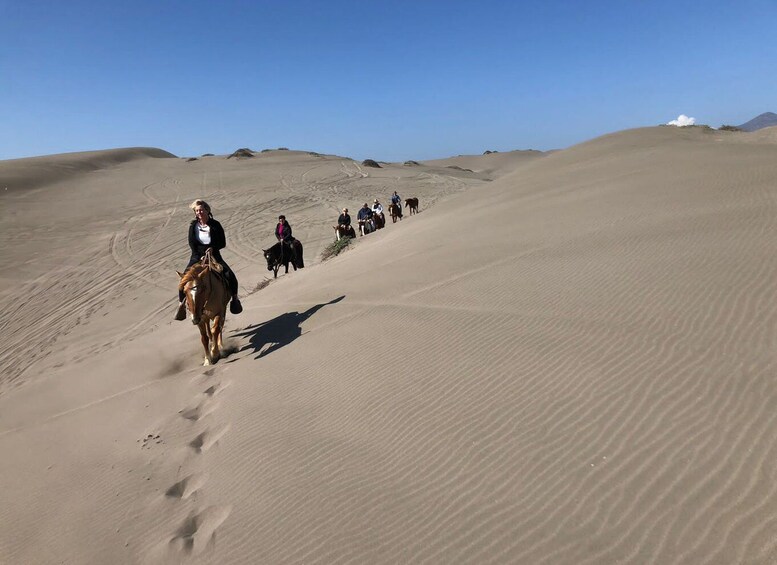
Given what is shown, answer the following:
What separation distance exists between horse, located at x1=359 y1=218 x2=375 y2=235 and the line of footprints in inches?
611

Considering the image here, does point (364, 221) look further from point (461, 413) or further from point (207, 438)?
point (461, 413)

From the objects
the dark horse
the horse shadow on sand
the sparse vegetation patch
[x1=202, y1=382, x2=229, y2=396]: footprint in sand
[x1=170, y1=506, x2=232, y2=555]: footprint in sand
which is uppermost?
the sparse vegetation patch

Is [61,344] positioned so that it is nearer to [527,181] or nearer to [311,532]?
[311,532]

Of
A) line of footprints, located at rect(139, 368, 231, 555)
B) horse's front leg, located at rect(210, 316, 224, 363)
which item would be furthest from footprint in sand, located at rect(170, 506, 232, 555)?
horse's front leg, located at rect(210, 316, 224, 363)

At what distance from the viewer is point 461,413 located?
401 cm

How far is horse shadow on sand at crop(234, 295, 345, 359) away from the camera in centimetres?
713

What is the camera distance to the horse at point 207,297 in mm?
6410

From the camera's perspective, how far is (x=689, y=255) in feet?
19.4

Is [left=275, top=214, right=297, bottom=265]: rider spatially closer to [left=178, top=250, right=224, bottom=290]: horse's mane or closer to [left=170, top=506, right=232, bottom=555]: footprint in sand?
[left=178, top=250, right=224, bottom=290]: horse's mane

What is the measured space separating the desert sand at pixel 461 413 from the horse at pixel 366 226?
34.7 ft

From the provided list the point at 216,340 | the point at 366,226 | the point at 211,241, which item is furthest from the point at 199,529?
the point at 366,226

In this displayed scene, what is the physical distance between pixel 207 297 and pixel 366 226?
48.2 ft

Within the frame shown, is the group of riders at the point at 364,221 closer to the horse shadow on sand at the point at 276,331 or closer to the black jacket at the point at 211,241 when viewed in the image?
the horse shadow on sand at the point at 276,331

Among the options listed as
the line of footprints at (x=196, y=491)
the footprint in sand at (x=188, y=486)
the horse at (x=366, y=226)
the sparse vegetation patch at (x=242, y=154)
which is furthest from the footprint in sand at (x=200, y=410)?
the sparse vegetation patch at (x=242, y=154)
